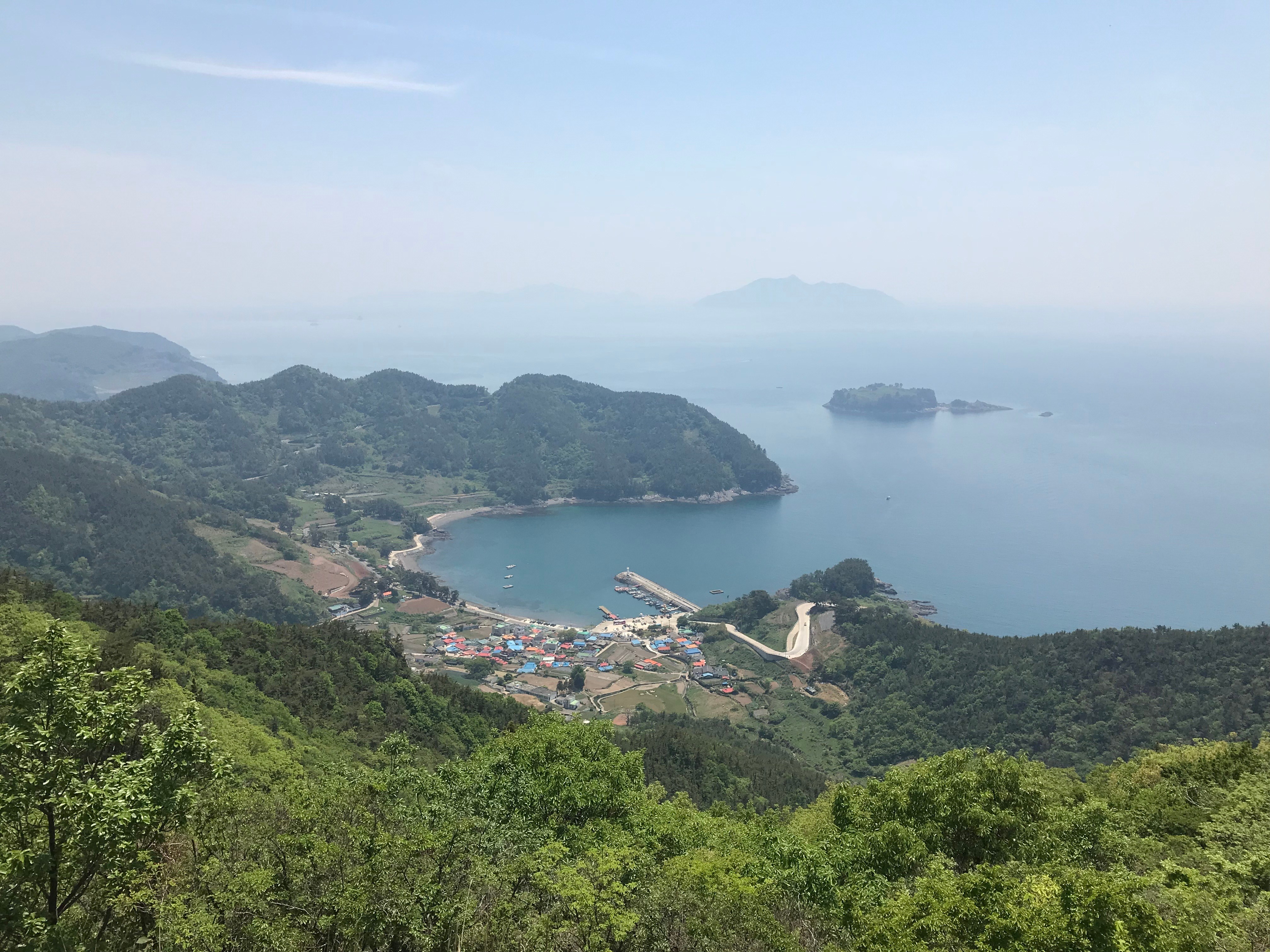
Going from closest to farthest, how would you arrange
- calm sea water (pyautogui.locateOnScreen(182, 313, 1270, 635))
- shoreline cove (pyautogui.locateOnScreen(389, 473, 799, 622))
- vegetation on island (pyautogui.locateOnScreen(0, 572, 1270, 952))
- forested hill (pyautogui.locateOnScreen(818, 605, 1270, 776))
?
vegetation on island (pyautogui.locateOnScreen(0, 572, 1270, 952)) < forested hill (pyautogui.locateOnScreen(818, 605, 1270, 776)) < calm sea water (pyautogui.locateOnScreen(182, 313, 1270, 635)) < shoreline cove (pyautogui.locateOnScreen(389, 473, 799, 622))

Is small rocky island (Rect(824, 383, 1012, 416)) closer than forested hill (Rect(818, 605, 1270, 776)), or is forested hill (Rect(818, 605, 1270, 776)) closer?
forested hill (Rect(818, 605, 1270, 776))

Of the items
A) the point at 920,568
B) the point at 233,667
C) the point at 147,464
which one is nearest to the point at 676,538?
the point at 920,568

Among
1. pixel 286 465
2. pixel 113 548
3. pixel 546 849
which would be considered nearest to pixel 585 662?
pixel 113 548

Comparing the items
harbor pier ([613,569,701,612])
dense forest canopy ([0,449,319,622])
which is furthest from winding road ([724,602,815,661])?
dense forest canopy ([0,449,319,622])

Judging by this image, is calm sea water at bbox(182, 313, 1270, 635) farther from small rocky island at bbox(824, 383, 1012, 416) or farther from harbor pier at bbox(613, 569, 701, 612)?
small rocky island at bbox(824, 383, 1012, 416)

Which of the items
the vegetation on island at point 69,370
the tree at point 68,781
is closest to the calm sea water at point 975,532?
the tree at point 68,781

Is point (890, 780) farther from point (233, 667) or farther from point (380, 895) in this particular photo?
point (233, 667)

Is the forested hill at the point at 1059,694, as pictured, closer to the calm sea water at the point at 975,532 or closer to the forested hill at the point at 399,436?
the calm sea water at the point at 975,532
